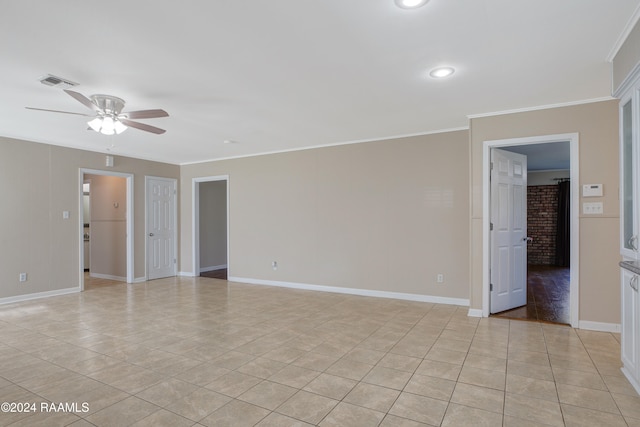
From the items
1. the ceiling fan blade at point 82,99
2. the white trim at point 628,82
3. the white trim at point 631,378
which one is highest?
the ceiling fan blade at point 82,99

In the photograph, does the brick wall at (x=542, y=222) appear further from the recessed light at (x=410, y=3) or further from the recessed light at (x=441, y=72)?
the recessed light at (x=410, y=3)

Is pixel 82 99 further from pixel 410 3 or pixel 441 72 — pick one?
pixel 441 72

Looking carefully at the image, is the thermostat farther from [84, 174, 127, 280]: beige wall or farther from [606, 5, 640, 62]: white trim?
[84, 174, 127, 280]: beige wall

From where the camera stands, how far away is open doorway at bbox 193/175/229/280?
294 inches

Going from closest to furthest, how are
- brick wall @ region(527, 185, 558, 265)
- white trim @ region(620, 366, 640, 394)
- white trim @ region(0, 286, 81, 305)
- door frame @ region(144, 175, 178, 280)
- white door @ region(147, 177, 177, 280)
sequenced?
white trim @ region(620, 366, 640, 394)
white trim @ region(0, 286, 81, 305)
door frame @ region(144, 175, 178, 280)
white door @ region(147, 177, 177, 280)
brick wall @ region(527, 185, 558, 265)

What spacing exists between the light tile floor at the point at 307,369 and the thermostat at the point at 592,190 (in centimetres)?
148

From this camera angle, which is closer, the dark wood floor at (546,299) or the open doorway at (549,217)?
the dark wood floor at (546,299)

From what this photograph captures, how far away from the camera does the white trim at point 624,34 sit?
214 centimetres

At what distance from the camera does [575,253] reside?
3734 mm

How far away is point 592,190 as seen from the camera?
3.64m

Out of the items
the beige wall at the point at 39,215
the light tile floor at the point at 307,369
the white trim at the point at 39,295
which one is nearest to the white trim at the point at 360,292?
the light tile floor at the point at 307,369

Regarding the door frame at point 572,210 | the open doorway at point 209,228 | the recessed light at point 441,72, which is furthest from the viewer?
the open doorway at point 209,228

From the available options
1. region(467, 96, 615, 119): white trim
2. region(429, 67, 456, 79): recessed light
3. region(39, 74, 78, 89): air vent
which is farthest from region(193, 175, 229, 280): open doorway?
region(429, 67, 456, 79): recessed light

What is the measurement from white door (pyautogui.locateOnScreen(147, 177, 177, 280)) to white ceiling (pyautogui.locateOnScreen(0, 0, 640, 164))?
282 centimetres
